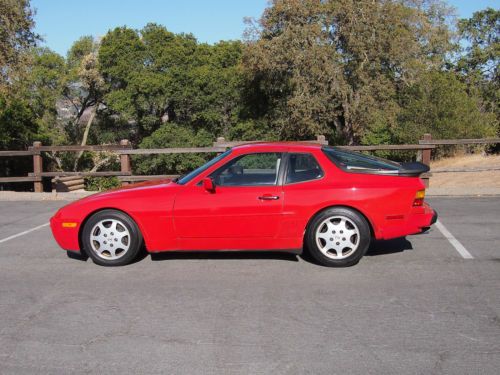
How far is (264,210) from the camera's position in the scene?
21.1 ft

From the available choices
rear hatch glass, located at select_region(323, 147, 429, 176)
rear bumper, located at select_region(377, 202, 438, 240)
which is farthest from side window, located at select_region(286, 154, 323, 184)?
rear bumper, located at select_region(377, 202, 438, 240)

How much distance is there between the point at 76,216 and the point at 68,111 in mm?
35139

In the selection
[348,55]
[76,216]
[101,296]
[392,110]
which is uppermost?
[348,55]

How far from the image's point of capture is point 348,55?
29562 millimetres

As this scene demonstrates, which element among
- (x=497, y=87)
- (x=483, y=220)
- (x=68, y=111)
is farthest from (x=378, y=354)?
(x=497, y=87)

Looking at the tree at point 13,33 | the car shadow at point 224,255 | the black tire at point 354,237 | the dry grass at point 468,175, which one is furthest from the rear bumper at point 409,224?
the tree at point 13,33

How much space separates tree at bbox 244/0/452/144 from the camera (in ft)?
93.8

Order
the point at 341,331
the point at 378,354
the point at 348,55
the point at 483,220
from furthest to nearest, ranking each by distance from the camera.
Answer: the point at 348,55, the point at 483,220, the point at 341,331, the point at 378,354

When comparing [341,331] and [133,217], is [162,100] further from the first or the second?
[341,331]

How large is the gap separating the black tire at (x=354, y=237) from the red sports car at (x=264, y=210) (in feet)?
0.04

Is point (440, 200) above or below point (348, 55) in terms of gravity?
below

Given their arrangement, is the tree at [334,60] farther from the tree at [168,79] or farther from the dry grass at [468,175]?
the tree at [168,79]

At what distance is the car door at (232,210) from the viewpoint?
21.1ft

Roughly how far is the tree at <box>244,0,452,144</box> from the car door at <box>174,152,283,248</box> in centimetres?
2258
